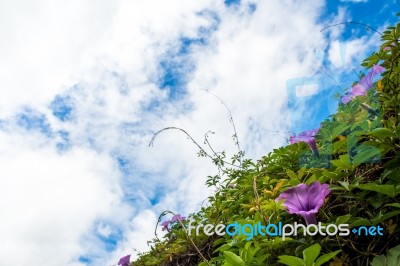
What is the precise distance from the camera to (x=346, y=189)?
139cm

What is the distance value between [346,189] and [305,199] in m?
0.13

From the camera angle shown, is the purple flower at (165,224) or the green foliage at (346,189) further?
the purple flower at (165,224)

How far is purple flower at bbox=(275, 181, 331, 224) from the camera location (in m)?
1.33

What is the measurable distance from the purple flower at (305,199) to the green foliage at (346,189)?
56 mm

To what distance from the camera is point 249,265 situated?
1.32 m

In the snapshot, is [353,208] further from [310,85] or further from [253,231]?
[310,85]

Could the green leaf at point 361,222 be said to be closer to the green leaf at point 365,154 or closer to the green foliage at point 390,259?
the green foliage at point 390,259

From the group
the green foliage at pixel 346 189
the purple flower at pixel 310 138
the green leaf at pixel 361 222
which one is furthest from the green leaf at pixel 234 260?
the purple flower at pixel 310 138

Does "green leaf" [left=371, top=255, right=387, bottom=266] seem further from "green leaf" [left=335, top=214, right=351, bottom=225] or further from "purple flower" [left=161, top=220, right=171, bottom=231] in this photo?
"purple flower" [left=161, top=220, right=171, bottom=231]

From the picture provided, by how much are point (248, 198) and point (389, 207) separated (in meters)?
0.63

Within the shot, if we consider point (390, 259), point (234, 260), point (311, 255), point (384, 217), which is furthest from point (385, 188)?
point (234, 260)

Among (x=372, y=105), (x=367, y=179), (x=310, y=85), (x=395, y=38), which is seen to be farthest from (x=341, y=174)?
(x=395, y=38)

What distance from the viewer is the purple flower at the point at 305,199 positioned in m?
1.33

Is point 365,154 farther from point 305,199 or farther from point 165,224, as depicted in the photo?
point 165,224
